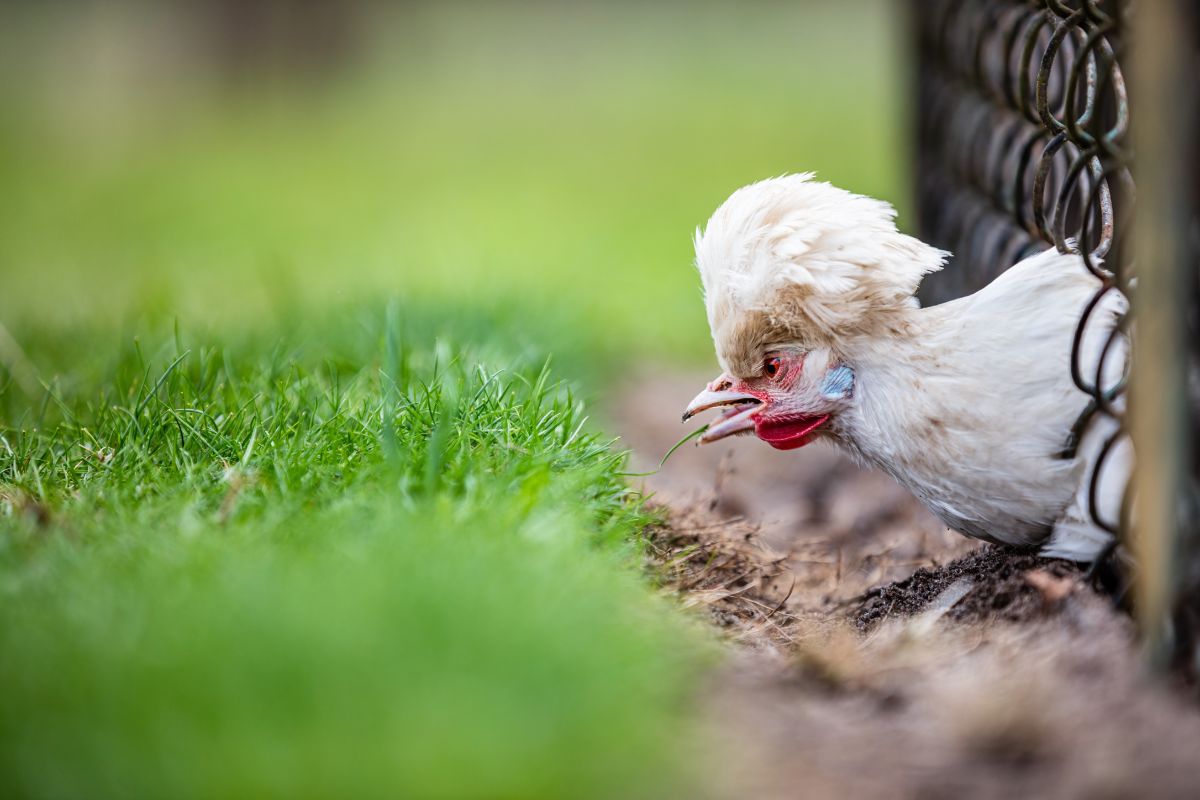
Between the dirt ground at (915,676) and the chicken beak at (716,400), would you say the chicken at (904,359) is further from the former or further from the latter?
the dirt ground at (915,676)

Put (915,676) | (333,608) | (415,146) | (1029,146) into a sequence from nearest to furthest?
(333,608), (915,676), (1029,146), (415,146)

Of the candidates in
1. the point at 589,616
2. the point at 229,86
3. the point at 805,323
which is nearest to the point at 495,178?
the point at 229,86

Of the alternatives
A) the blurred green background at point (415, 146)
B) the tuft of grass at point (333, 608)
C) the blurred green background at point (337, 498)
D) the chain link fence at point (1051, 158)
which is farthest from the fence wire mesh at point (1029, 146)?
the blurred green background at point (415, 146)

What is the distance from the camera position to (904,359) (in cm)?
254

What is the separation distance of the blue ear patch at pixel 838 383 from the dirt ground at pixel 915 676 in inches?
18.8

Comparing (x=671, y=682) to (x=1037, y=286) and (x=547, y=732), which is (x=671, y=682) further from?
(x=1037, y=286)

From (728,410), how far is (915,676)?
95cm

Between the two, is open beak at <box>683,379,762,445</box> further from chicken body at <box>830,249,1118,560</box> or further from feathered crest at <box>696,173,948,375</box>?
chicken body at <box>830,249,1118,560</box>

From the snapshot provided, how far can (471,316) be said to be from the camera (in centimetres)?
461

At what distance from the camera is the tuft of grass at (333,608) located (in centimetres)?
159

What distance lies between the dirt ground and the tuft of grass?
6.6 inches

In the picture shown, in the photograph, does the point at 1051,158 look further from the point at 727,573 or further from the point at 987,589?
the point at 727,573

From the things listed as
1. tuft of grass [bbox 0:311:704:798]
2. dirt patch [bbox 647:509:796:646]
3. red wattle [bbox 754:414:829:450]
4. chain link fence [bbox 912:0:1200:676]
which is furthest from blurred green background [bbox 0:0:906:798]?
chain link fence [bbox 912:0:1200:676]

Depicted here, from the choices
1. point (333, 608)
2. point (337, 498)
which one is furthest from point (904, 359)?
point (333, 608)
